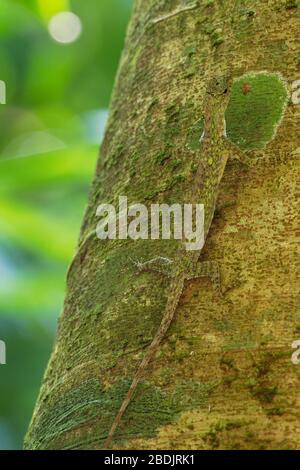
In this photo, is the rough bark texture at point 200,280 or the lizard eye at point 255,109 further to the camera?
the lizard eye at point 255,109

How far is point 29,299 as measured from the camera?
4.90 m

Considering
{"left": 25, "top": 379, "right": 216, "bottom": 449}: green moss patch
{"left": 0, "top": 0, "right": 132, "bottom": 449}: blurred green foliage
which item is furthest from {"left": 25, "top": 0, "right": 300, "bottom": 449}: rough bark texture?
{"left": 0, "top": 0, "right": 132, "bottom": 449}: blurred green foliage

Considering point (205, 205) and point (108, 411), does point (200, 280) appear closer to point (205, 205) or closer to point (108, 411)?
point (205, 205)

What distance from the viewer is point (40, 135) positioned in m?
5.89

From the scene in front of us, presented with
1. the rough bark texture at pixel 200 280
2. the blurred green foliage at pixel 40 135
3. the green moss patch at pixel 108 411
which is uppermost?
the blurred green foliage at pixel 40 135

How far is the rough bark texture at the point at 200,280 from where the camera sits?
1921 millimetres

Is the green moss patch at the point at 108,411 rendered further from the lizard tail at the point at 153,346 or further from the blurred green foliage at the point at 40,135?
the blurred green foliage at the point at 40,135

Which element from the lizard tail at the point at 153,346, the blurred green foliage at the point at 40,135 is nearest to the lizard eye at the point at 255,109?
the lizard tail at the point at 153,346

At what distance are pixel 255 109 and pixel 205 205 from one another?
40 centimetres

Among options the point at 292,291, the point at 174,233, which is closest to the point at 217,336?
the point at 292,291

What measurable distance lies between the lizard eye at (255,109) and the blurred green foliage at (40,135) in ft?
8.27

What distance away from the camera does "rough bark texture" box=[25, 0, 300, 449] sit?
1.92 metres

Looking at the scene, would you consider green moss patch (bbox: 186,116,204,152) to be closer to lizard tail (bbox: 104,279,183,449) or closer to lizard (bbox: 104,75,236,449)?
lizard (bbox: 104,75,236,449)

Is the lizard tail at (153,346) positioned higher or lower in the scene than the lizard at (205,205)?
lower
